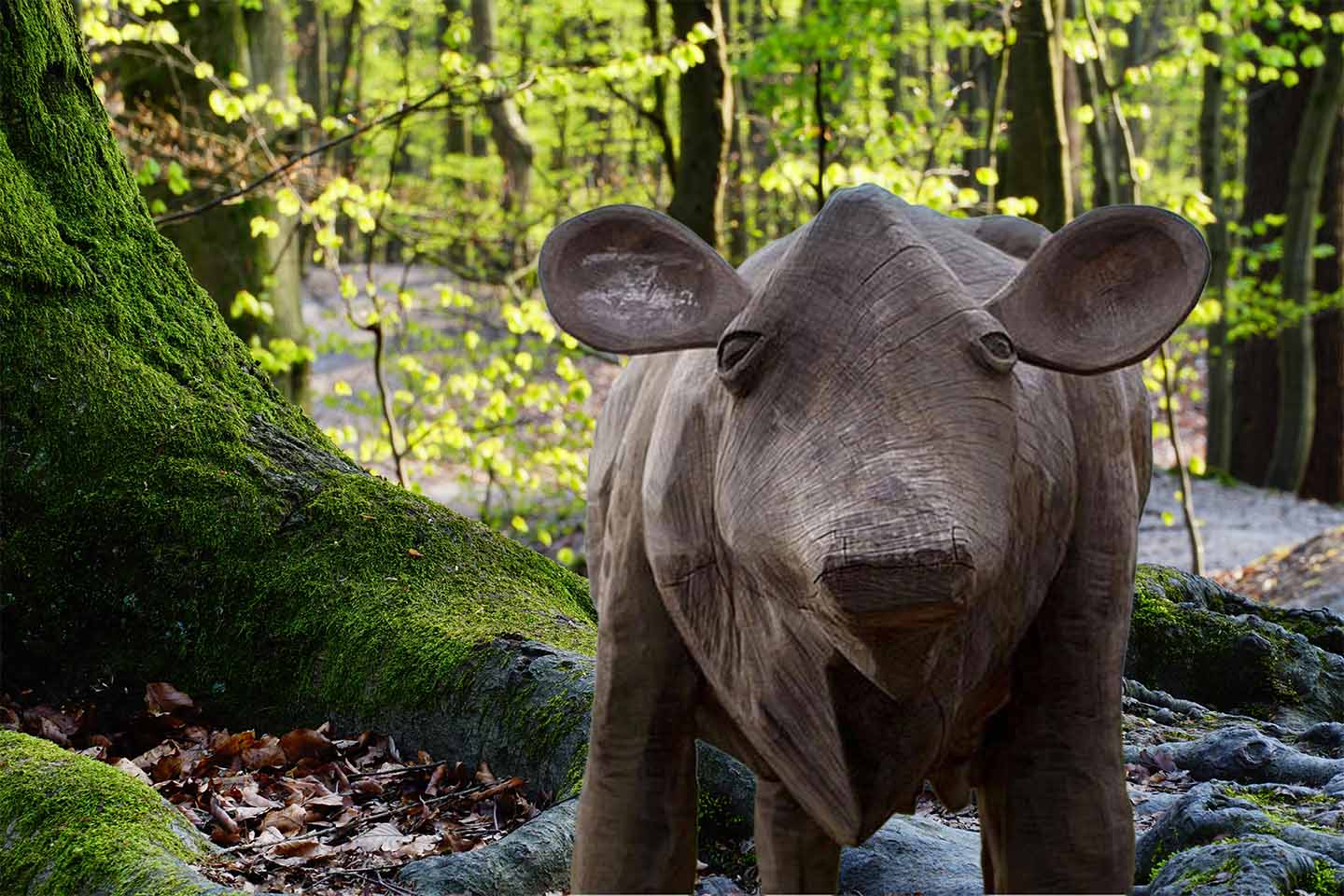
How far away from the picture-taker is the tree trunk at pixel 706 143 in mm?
10953

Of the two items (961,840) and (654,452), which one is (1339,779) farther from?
(654,452)

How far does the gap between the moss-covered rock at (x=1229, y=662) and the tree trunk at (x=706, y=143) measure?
17.0 ft

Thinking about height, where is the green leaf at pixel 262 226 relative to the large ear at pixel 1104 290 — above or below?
above

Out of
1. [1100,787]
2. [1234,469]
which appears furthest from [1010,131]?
[1100,787]

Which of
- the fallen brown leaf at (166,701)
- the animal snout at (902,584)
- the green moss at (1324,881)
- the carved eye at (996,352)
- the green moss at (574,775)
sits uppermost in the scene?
the carved eye at (996,352)

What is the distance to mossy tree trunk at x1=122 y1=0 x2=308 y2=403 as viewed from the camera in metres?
12.1

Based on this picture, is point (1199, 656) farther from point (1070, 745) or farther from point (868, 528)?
point (868, 528)

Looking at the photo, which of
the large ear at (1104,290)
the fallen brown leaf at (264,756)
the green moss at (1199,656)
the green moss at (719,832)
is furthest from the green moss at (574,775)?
the green moss at (1199,656)

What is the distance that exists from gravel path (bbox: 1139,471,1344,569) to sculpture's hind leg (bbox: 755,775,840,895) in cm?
1156

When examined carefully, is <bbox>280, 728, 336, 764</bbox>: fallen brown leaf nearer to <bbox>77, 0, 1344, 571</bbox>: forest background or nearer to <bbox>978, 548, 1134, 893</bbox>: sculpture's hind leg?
<bbox>978, 548, 1134, 893</bbox>: sculpture's hind leg

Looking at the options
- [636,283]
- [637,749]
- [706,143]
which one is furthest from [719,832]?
[706,143]

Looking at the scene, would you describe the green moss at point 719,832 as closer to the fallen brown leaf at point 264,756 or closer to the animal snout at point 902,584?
the fallen brown leaf at point 264,756

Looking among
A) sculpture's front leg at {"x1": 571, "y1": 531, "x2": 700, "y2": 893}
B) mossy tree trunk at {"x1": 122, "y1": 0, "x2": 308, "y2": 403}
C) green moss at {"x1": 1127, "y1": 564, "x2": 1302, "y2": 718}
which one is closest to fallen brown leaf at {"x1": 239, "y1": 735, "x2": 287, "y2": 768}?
sculpture's front leg at {"x1": 571, "y1": 531, "x2": 700, "y2": 893}

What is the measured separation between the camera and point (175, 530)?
223 inches
